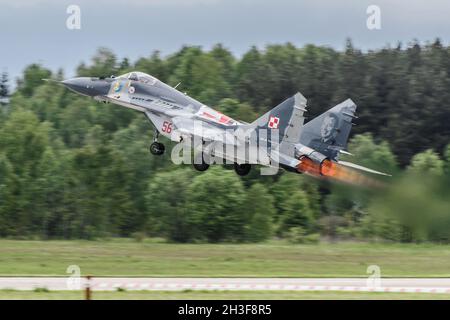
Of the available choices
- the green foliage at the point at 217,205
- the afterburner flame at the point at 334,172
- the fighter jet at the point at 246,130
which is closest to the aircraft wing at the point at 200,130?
the fighter jet at the point at 246,130

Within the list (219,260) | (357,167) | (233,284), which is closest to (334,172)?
(357,167)

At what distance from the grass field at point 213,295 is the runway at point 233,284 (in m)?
0.88

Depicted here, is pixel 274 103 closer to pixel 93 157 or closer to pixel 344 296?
pixel 93 157

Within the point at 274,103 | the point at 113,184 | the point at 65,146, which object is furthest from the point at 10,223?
the point at 274,103

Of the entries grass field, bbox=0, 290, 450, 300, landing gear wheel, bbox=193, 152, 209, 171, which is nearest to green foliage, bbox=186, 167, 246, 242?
landing gear wheel, bbox=193, 152, 209, 171

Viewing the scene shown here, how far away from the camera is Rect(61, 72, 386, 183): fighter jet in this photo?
33062 mm

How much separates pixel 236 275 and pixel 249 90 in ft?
162

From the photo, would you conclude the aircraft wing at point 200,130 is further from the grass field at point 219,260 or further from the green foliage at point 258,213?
the green foliage at point 258,213

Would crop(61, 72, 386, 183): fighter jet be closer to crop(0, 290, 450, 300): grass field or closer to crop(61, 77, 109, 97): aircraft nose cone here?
crop(61, 77, 109, 97): aircraft nose cone

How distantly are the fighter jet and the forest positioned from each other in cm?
373

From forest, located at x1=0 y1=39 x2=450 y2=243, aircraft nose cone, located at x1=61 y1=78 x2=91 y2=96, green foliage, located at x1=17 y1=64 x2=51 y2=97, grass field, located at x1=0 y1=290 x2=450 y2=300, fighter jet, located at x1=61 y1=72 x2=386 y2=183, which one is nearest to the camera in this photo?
grass field, located at x1=0 y1=290 x2=450 y2=300

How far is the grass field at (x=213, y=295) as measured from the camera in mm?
24344

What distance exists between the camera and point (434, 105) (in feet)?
246

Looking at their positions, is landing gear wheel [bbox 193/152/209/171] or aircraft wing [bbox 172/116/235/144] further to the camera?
landing gear wheel [bbox 193/152/209/171]
